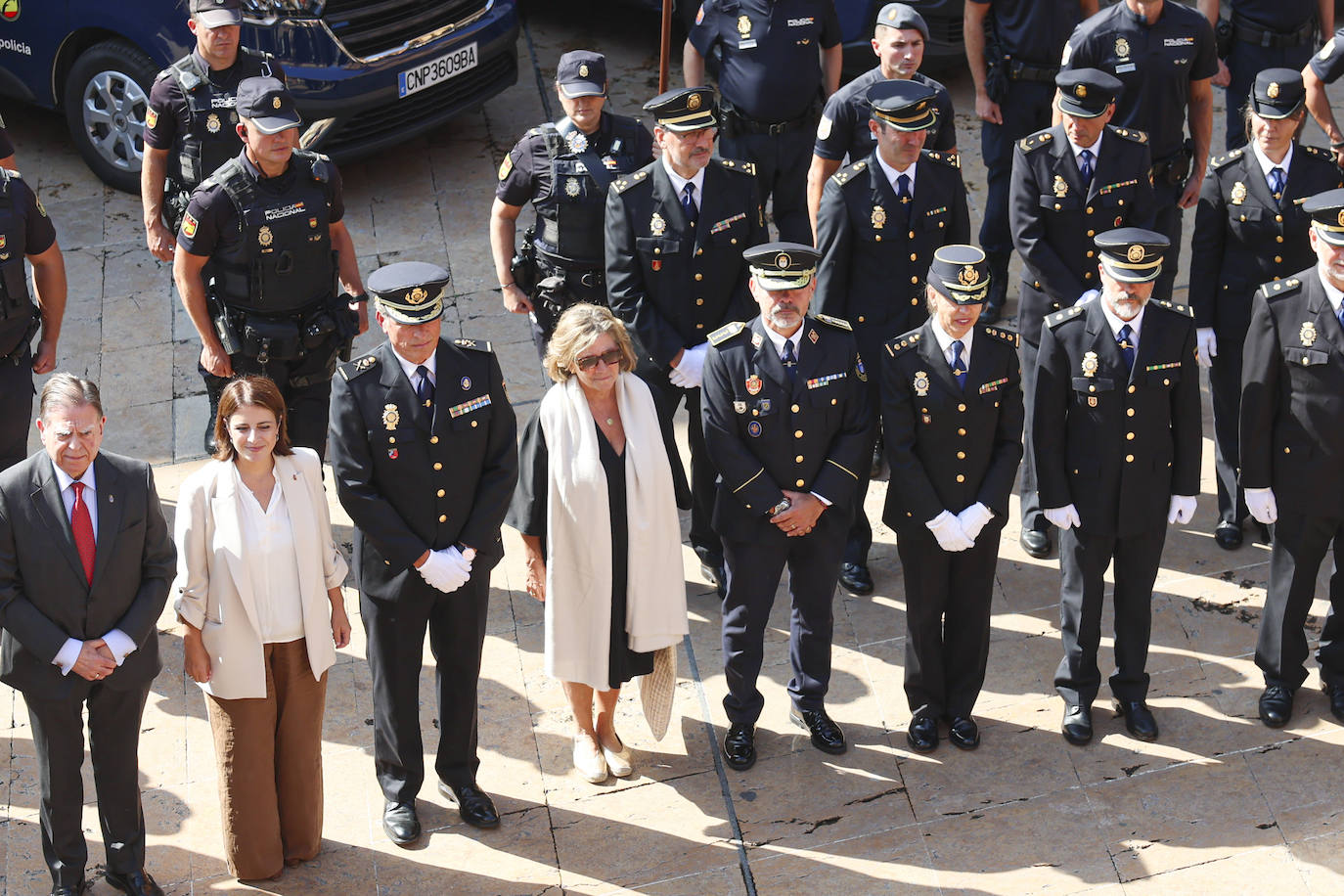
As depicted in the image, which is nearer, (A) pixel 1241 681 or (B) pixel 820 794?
(B) pixel 820 794

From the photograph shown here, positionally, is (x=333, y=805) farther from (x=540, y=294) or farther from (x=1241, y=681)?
(x=1241, y=681)

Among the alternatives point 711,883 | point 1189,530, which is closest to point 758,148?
point 1189,530

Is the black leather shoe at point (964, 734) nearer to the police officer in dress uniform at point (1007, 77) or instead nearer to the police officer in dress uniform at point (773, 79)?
the police officer in dress uniform at point (773, 79)

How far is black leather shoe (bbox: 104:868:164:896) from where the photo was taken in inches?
221

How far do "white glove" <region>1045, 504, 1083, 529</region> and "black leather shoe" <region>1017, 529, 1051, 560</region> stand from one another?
115cm

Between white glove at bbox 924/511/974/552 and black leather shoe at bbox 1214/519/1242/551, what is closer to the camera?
white glove at bbox 924/511/974/552

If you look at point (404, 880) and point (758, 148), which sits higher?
point (758, 148)

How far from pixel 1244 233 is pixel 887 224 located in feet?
4.71

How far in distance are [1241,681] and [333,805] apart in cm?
334

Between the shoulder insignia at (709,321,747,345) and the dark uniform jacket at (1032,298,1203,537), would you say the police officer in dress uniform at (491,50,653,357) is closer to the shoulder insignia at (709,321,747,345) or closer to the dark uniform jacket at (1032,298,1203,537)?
the shoulder insignia at (709,321,747,345)

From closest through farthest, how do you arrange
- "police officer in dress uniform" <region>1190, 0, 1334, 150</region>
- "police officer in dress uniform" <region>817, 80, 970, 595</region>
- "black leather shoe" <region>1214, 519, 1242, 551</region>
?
1. "police officer in dress uniform" <region>817, 80, 970, 595</region>
2. "black leather shoe" <region>1214, 519, 1242, 551</region>
3. "police officer in dress uniform" <region>1190, 0, 1334, 150</region>

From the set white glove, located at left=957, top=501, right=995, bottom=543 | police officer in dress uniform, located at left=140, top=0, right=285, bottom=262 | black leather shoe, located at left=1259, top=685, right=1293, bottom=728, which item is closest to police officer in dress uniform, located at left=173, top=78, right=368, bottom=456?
police officer in dress uniform, located at left=140, top=0, right=285, bottom=262

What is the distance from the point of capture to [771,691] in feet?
21.7

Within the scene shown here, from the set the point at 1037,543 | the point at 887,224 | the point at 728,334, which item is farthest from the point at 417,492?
the point at 1037,543
